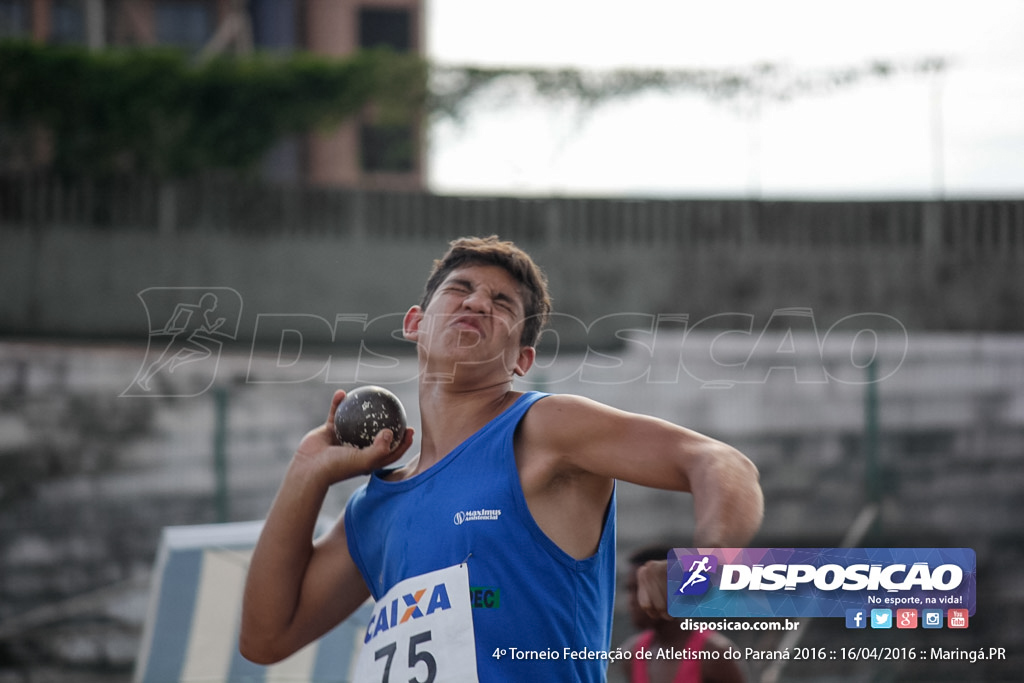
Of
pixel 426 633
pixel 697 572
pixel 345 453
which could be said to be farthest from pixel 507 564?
pixel 345 453

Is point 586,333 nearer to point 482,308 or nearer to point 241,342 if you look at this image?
point 241,342

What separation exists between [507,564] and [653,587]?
44 cm

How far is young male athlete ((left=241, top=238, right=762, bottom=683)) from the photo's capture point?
2.17m

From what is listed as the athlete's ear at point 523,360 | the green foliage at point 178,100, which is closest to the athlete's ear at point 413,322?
the athlete's ear at point 523,360

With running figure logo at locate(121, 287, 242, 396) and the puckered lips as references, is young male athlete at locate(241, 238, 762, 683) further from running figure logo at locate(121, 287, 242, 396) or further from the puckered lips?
running figure logo at locate(121, 287, 242, 396)

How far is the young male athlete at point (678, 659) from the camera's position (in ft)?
10.0

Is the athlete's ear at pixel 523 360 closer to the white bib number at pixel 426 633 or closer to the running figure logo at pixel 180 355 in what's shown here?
the white bib number at pixel 426 633

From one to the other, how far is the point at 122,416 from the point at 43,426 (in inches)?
23.1

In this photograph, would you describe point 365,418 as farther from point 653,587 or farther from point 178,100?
point 178,100

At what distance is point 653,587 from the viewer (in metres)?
1.86

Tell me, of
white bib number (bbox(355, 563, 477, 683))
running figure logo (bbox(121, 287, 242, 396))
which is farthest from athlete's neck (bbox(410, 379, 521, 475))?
running figure logo (bbox(121, 287, 242, 396))

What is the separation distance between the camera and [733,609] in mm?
2570

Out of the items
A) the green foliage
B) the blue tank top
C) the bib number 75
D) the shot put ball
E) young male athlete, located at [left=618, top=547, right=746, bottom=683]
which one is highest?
the green foliage

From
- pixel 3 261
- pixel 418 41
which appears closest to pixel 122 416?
pixel 3 261
